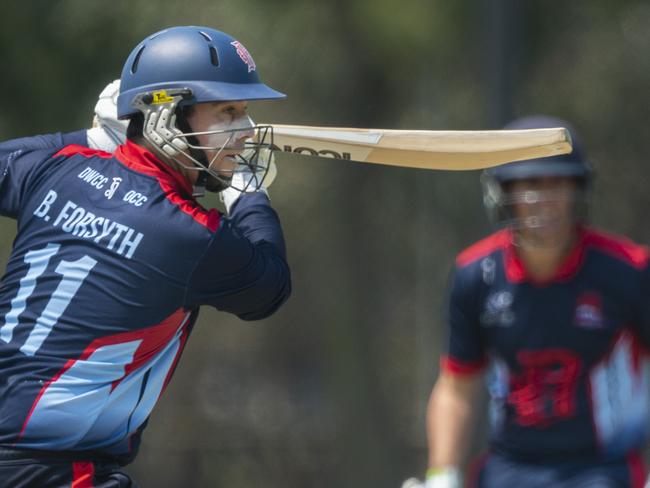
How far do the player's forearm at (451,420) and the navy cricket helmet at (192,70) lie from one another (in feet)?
4.12

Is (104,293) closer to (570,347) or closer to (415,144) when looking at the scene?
(415,144)

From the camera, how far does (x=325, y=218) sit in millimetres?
7695

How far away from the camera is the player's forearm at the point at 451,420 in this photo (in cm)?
395

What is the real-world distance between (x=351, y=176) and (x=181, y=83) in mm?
4505

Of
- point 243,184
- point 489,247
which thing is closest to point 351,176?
point 489,247

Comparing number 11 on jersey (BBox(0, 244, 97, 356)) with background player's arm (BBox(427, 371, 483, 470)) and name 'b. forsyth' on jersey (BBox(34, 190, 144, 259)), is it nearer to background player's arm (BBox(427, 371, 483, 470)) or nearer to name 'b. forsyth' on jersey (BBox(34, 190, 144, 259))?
name 'b. forsyth' on jersey (BBox(34, 190, 144, 259))

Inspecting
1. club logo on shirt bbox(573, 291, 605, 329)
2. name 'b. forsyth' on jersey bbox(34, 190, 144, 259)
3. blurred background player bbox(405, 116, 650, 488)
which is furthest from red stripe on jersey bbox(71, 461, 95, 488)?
club logo on shirt bbox(573, 291, 605, 329)

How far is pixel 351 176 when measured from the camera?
300 inches

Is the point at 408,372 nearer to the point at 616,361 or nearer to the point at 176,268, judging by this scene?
the point at 616,361

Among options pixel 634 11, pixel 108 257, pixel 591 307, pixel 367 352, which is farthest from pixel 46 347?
pixel 634 11

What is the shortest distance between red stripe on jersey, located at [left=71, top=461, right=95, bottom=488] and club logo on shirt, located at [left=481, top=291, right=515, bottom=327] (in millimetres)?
1419

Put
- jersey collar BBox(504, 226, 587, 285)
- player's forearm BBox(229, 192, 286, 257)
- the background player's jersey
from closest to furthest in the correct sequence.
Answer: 1. player's forearm BBox(229, 192, 286, 257)
2. the background player's jersey
3. jersey collar BBox(504, 226, 587, 285)

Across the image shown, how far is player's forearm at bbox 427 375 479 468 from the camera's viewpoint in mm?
3949

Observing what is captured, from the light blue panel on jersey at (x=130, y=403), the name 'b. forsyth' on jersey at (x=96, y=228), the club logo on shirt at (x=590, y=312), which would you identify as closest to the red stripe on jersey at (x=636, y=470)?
the club logo on shirt at (x=590, y=312)
